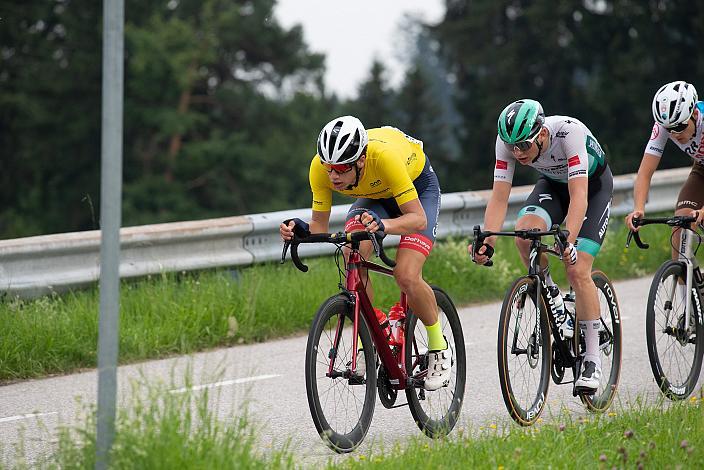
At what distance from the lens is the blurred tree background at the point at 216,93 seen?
45.2m

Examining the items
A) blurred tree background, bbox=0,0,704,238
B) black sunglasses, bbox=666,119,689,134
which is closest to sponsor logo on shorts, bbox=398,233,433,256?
black sunglasses, bbox=666,119,689,134

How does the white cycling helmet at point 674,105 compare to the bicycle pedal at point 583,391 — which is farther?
the white cycling helmet at point 674,105

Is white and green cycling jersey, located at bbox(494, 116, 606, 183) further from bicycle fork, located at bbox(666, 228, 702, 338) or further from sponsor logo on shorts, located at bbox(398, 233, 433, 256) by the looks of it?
bicycle fork, located at bbox(666, 228, 702, 338)

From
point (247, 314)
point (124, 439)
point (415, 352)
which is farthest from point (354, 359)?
point (247, 314)

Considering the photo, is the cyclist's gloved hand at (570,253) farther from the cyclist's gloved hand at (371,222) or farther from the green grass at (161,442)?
the green grass at (161,442)

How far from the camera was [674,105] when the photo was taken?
8031 millimetres

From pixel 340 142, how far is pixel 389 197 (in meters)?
0.78

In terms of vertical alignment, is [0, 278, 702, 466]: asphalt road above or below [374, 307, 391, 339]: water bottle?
below

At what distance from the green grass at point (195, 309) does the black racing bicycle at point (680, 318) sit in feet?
10.1

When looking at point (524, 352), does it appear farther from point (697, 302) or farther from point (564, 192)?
point (697, 302)

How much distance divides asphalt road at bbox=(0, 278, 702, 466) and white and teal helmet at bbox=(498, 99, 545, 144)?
157cm

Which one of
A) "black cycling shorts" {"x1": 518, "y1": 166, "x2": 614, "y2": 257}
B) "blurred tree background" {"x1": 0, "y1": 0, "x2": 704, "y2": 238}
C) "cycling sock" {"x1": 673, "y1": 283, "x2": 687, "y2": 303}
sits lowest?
"cycling sock" {"x1": 673, "y1": 283, "x2": 687, "y2": 303}

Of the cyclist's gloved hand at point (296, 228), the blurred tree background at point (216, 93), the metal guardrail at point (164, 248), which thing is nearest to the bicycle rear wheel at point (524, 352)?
the cyclist's gloved hand at point (296, 228)

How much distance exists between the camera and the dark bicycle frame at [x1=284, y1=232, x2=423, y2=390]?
651cm
